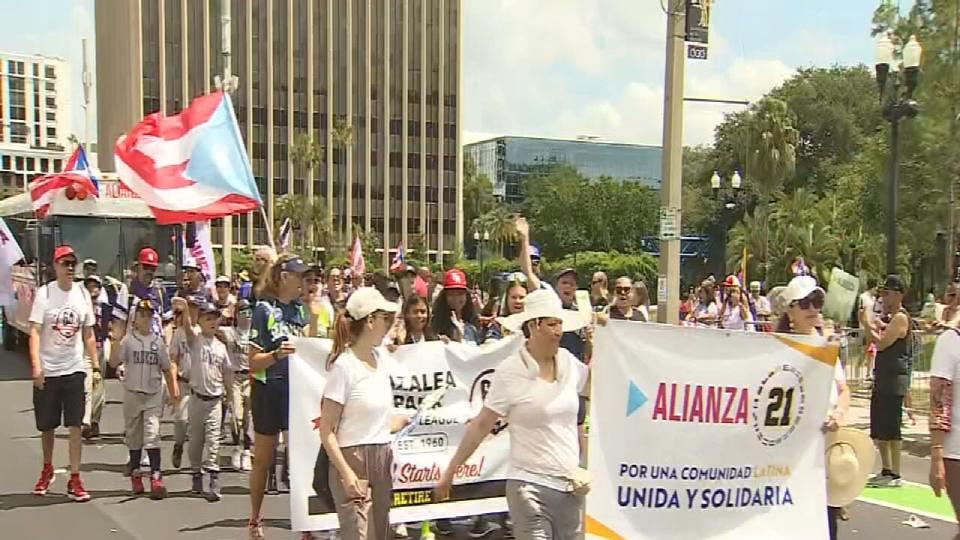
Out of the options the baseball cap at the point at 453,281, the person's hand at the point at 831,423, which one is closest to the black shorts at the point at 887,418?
the person's hand at the point at 831,423

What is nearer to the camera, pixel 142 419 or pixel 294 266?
pixel 294 266

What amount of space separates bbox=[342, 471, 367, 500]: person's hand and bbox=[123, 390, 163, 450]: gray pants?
4657 millimetres

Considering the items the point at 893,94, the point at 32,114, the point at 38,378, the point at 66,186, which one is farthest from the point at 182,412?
the point at 32,114

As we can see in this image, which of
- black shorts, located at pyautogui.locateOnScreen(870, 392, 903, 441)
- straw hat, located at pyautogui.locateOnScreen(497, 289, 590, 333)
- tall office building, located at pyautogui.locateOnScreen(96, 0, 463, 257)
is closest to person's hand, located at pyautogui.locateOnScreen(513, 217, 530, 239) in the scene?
straw hat, located at pyautogui.locateOnScreen(497, 289, 590, 333)

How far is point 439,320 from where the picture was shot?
7.79 meters

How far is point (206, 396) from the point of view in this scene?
29.6 feet

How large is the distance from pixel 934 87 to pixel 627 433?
2816 cm

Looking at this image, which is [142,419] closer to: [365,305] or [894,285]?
[365,305]

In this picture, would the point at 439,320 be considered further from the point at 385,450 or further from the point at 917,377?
the point at 917,377

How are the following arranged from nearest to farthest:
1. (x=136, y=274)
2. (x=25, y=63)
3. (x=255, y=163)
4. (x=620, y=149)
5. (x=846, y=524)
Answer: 1. (x=846, y=524)
2. (x=136, y=274)
3. (x=255, y=163)
4. (x=25, y=63)
5. (x=620, y=149)

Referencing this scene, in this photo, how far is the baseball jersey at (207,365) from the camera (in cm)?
903

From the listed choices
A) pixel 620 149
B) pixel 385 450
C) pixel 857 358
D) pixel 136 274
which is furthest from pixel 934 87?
pixel 620 149

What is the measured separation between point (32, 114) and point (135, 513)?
126 meters

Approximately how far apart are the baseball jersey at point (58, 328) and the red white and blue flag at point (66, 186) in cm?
947
